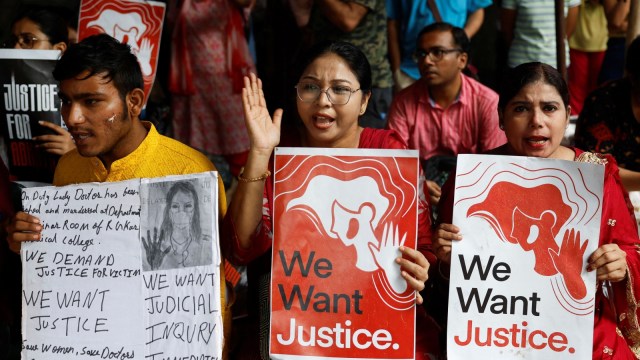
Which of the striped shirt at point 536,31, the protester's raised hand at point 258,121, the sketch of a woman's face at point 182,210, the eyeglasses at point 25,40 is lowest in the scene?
the sketch of a woman's face at point 182,210

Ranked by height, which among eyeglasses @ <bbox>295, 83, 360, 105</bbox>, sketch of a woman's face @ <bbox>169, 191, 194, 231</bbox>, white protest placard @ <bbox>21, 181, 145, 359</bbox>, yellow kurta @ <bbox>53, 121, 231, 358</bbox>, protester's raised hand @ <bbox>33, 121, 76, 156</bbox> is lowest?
white protest placard @ <bbox>21, 181, 145, 359</bbox>

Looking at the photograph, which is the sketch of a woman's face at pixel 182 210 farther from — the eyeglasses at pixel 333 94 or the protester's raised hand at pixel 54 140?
the protester's raised hand at pixel 54 140

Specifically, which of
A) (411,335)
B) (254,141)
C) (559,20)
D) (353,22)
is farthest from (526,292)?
(353,22)

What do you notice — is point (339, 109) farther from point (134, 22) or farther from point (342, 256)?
point (134, 22)

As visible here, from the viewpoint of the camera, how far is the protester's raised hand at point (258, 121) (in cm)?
304

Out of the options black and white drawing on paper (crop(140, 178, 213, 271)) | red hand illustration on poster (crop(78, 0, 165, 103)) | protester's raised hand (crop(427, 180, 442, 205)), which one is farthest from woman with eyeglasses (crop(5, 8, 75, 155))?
protester's raised hand (crop(427, 180, 442, 205))

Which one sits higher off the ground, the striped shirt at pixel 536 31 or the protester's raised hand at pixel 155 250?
the striped shirt at pixel 536 31

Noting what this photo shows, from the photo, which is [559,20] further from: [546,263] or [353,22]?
[546,263]

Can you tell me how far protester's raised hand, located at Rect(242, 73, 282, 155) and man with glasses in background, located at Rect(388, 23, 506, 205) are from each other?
1911 millimetres

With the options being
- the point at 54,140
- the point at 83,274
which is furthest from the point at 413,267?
the point at 54,140

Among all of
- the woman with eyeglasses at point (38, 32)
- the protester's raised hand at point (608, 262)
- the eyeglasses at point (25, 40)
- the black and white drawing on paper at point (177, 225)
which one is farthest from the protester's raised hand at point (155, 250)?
the eyeglasses at point (25, 40)

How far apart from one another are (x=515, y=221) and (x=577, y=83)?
3.92 meters

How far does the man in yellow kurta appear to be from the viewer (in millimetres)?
3213

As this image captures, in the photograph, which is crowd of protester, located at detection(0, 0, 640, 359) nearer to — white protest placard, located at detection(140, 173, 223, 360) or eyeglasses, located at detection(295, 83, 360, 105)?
eyeglasses, located at detection(295, 83, 360, 105)
